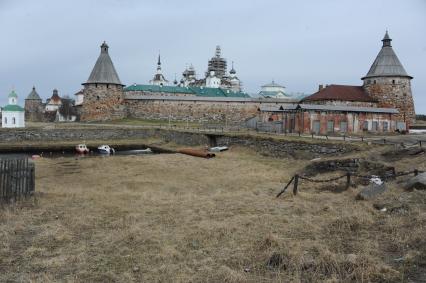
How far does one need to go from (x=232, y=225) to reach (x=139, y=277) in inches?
104

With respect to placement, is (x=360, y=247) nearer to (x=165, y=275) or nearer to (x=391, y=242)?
(x=391, y=242)

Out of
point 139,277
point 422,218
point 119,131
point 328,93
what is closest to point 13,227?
point 139,277

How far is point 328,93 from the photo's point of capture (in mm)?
37406

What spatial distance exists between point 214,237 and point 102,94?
39.0m

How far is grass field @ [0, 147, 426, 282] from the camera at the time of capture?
530 centimetres

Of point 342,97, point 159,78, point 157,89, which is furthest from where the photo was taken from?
point 159,78

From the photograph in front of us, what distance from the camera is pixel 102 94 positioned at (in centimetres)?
4334

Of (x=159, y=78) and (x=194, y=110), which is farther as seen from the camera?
(x=159, y=78)

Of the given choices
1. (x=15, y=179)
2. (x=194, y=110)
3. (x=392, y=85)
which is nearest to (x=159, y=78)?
(x=194, y=110)

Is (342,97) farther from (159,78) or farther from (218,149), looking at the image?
(159,78)

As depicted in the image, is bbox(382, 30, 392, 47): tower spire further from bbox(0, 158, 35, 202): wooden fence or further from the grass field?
bbox(0, 158, 35, 202): wooden fence

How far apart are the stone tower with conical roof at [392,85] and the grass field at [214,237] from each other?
29.4 m

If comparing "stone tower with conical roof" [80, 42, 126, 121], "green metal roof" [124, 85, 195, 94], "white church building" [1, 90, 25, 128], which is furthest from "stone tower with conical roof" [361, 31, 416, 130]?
"white church building" [1, 90, 25, 128]

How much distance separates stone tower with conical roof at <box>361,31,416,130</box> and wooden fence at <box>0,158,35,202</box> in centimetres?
3457
